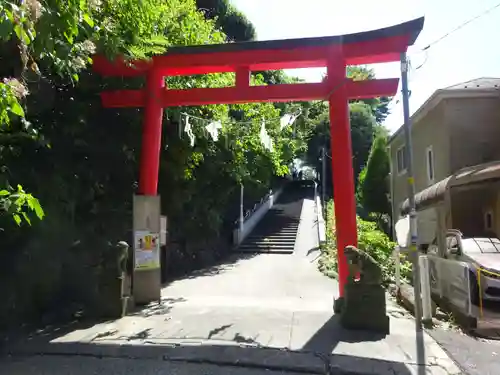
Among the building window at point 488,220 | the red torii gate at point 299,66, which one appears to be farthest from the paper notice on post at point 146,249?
the building window at point 488,220

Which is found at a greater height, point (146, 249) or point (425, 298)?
point (146, 249)

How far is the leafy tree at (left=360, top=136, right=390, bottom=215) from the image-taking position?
26.0 metres

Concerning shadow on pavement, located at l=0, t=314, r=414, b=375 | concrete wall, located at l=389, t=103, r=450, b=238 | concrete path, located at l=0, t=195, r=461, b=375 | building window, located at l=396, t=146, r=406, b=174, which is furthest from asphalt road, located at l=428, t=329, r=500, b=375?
building window, located at l=396, t=146, r=406, b=174

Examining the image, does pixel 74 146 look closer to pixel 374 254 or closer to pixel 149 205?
pixel 149 205

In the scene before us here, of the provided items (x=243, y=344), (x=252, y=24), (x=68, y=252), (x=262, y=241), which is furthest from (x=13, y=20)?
(x=252, y=24)

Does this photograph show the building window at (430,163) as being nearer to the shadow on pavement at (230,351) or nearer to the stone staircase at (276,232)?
the stone staircase at (276,232)

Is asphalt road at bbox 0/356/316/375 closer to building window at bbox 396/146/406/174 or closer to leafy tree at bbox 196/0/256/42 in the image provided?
building window at bbox 396/146/406/174

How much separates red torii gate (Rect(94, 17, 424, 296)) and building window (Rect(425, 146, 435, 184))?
8.73 m

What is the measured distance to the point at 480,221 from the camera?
44.6 feet

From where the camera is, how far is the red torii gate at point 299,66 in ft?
25.2

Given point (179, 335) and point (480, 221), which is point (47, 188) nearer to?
point (179, 335)

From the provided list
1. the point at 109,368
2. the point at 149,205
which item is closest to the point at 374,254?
the point at 149,205

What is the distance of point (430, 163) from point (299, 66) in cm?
958

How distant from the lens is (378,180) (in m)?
26.2
